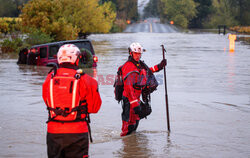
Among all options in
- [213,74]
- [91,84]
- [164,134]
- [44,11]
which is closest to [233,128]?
[164,134]

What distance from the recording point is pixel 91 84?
5520mm

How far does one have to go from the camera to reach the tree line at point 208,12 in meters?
124

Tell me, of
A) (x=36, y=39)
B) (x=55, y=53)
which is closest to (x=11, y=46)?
(x=36, y=39)

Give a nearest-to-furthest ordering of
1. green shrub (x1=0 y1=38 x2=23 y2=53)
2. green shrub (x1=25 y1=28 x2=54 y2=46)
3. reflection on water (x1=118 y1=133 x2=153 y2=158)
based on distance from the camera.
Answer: reflection on water (x1=118 y1=133 x2=153 y2=158) → green shrub (x1=25 y1=28 x2=54 y2=46) → green shrub (x1=0 y1=38 x2=23 y2=53)

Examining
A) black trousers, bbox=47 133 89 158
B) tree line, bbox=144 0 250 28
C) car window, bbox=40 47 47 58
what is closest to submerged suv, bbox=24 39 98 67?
car window, bbox=40 47 47 58

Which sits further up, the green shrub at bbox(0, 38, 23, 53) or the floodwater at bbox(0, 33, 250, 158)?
the green shrub at bbox(0, 38, 23, 53)

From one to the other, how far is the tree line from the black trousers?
11955 centimetres

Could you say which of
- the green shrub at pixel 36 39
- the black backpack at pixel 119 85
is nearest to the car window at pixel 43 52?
the green shrub at pixel 36 39

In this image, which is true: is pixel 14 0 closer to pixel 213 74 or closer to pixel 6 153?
pixel 213 74

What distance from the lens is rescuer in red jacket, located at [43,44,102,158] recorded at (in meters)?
5.39

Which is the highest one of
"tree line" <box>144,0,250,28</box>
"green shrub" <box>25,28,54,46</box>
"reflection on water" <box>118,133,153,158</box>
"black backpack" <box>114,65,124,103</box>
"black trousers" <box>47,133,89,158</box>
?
"tree line" <box>144,0,250,28</box>

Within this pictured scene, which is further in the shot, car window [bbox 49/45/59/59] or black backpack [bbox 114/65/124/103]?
car window [bbox 49/45/59/59]

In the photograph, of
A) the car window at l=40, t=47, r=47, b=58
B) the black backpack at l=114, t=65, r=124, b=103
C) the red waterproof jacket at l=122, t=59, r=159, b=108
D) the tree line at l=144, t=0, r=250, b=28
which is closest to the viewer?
the red waterproof jacket at l=122, t=59, r=159, b=108

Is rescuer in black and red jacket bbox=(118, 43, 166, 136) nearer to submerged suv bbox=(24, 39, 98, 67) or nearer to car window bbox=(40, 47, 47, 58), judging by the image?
submerged suv bbox=(24, 39, 98, 67)
